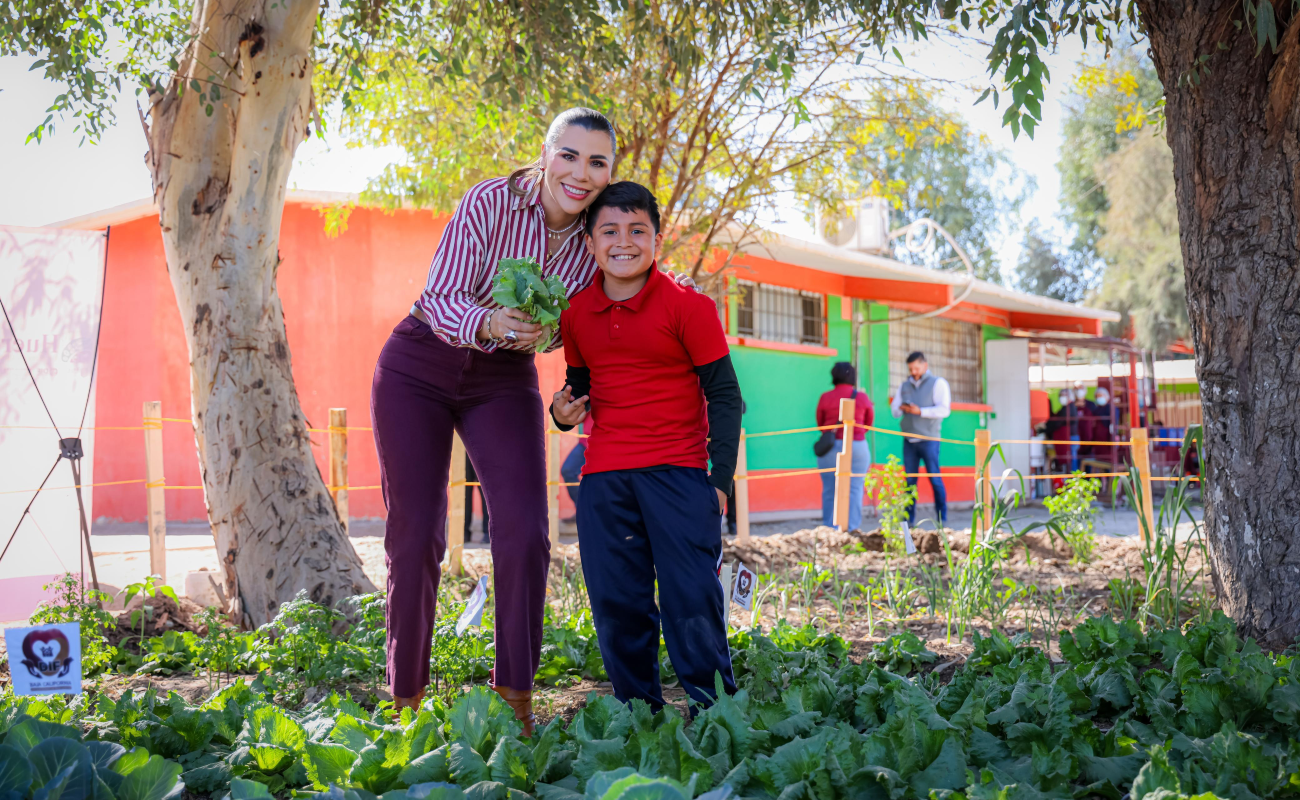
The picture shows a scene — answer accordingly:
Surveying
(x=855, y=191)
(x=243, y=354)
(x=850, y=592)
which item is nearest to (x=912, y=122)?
(x=855, y=191)

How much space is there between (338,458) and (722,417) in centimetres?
432

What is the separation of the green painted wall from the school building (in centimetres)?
3

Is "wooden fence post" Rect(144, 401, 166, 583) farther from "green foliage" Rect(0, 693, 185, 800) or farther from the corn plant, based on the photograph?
the corn plant

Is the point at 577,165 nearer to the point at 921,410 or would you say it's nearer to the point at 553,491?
the point at 553,491

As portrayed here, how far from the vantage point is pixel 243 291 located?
461 centimetres

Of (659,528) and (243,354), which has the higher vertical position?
(243,354)

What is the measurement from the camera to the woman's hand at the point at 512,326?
8.27 ft

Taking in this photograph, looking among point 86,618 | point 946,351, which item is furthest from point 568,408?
point 946,351

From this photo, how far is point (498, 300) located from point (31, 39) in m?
3.36

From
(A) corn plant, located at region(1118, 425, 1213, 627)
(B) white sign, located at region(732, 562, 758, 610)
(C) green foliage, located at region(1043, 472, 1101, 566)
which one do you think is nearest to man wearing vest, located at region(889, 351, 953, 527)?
(C) green foliage, located at region(1043, 472, 1101, 566)

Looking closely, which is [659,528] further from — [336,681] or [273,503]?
[273,503]

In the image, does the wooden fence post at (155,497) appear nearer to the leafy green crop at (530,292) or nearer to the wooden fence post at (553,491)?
the wooden fence post at (553,491)

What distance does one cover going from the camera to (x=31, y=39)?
4.41m

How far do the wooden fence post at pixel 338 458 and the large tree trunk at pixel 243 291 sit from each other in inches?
62.2
